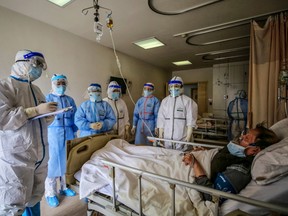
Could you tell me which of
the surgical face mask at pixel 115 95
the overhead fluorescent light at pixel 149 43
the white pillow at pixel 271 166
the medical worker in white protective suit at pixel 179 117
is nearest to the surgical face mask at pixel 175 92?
the medical worker in white protective suit at pixel 179 117

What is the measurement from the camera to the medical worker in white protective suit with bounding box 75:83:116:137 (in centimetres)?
220

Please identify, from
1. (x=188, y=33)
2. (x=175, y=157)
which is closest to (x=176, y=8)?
(x=188, y=33)

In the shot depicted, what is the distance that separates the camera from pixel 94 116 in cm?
228

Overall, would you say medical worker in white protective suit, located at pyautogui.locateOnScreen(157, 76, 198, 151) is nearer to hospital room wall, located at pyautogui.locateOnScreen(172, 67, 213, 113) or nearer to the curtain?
the curtain

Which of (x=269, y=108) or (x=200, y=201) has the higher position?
(x=269, y=108)

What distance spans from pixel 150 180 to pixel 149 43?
10.5ft

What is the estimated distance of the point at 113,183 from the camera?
122 centimetres

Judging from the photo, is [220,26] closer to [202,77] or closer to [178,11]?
[178,11]

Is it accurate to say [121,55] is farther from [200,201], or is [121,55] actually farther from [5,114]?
[200,201]

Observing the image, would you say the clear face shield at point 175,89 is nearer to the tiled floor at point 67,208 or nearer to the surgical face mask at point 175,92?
the surgical face mask at point 175,92

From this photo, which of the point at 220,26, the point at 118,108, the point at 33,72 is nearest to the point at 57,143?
the point at 33,72

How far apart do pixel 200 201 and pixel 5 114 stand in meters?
1.53

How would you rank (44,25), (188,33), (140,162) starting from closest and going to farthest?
(140,162), (44,25), (188,33)

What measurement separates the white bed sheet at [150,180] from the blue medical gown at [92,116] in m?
0.49
